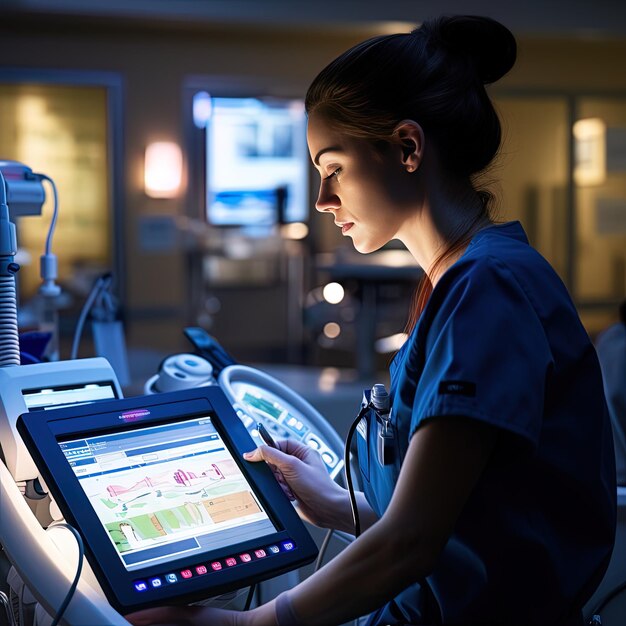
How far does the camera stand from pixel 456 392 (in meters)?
0.88

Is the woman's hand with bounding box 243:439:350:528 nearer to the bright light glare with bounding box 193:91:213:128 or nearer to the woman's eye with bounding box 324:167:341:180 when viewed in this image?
the woman's eye with bounding box 324:167:341:180

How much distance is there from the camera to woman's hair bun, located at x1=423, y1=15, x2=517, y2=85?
111cm

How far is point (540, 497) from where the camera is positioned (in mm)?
975

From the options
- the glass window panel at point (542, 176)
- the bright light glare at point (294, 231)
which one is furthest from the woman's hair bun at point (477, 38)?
the glass window panel at point (542, 176)

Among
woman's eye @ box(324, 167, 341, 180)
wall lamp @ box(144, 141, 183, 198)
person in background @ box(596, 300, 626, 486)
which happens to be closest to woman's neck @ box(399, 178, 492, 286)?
woman's eye @ box(324, 167, 341, 180)

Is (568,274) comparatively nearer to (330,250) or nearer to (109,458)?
(330,250)

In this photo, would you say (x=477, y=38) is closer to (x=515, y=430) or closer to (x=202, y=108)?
(x=515, y=430)

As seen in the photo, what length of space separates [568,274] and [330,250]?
1995 mm

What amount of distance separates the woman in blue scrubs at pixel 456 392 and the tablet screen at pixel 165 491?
2.3 inches

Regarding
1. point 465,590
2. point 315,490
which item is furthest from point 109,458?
point 465,590

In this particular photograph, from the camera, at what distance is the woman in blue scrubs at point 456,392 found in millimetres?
895

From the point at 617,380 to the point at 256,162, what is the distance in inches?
216

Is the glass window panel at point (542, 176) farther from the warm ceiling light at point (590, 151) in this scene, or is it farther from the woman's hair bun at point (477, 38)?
the woman's hair bun at point (477, 38)

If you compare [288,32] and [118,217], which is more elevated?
[288,32]
